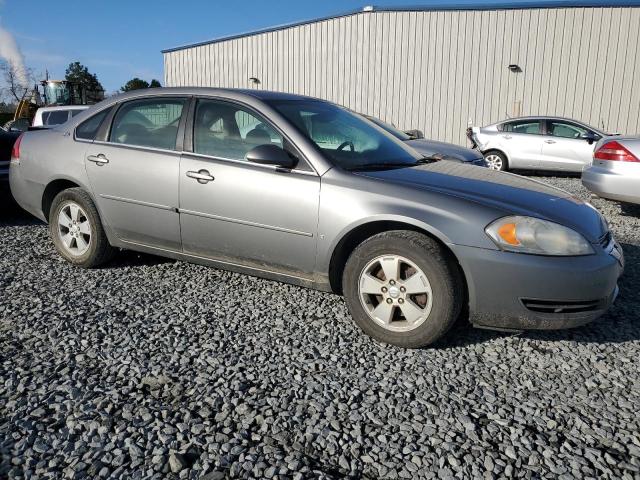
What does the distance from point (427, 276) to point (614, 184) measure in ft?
16.3

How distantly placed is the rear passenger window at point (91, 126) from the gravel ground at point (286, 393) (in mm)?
1335

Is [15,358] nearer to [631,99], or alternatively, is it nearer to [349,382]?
[349,382]

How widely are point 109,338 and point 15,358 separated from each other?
1.66 ft

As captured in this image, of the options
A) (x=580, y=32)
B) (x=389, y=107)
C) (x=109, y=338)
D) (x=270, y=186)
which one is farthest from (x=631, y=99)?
(x=109, y=338)

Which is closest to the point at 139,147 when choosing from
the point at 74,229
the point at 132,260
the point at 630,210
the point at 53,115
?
the point at 74,229

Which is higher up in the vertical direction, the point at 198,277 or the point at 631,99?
the point at 631,99

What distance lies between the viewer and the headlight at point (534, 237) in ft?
9.75

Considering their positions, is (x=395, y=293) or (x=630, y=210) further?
(x=630, y=210)

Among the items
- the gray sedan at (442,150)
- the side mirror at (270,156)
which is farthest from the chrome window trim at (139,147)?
the gray sedan at (442,150)

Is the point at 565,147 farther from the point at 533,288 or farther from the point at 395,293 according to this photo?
the point at 395,293

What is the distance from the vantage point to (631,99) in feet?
52.5

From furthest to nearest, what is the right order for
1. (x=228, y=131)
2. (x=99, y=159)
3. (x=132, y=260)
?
(x=132, y=260), (x=99, y=159), (x=228, y=131)

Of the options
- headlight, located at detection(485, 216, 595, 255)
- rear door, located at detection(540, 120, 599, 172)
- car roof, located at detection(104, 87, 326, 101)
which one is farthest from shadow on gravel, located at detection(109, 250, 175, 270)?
rear door, located at detection(540, 120, 599, 172)

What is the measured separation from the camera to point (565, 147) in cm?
1188
